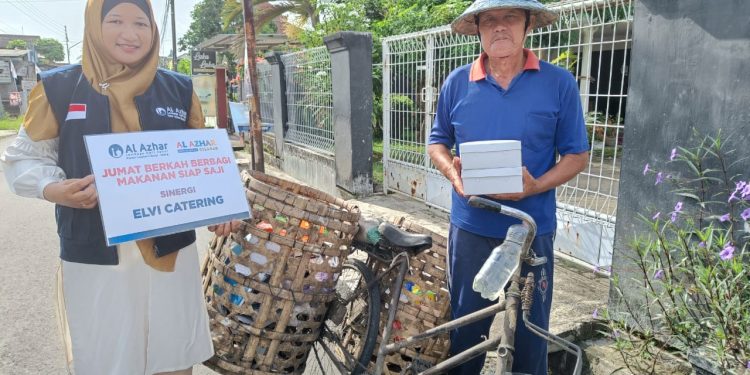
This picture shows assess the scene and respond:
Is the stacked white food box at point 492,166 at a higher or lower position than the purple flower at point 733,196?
higher

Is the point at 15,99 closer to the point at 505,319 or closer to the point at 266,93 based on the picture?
the point at 266,93

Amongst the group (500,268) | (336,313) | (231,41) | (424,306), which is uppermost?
(231,41)

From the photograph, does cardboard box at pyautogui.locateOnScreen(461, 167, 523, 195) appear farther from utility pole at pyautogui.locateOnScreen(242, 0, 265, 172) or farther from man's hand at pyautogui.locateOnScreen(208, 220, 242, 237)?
utility pole at pyautogui.locateOnScreen(242, 0, 265, 172)

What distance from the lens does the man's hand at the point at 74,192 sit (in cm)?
165

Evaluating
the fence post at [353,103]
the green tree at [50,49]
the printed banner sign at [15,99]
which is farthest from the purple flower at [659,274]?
the green tree at [50,49]

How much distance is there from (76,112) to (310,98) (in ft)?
21.3

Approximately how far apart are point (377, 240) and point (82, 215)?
1153 mm

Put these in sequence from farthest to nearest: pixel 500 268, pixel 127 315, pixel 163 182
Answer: pixel 127 315
pixel 163 182
pixel 500 268

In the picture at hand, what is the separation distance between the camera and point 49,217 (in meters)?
6.50

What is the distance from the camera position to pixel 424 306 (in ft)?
7.57

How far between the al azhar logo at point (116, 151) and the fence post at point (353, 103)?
193 inches

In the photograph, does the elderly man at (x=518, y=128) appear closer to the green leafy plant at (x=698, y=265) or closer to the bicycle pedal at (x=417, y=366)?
the bicycle pedal at (x=417, y=366)

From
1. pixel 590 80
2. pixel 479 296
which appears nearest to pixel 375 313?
pixel 479 296

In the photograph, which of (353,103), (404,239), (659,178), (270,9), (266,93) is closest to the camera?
(404,239)
